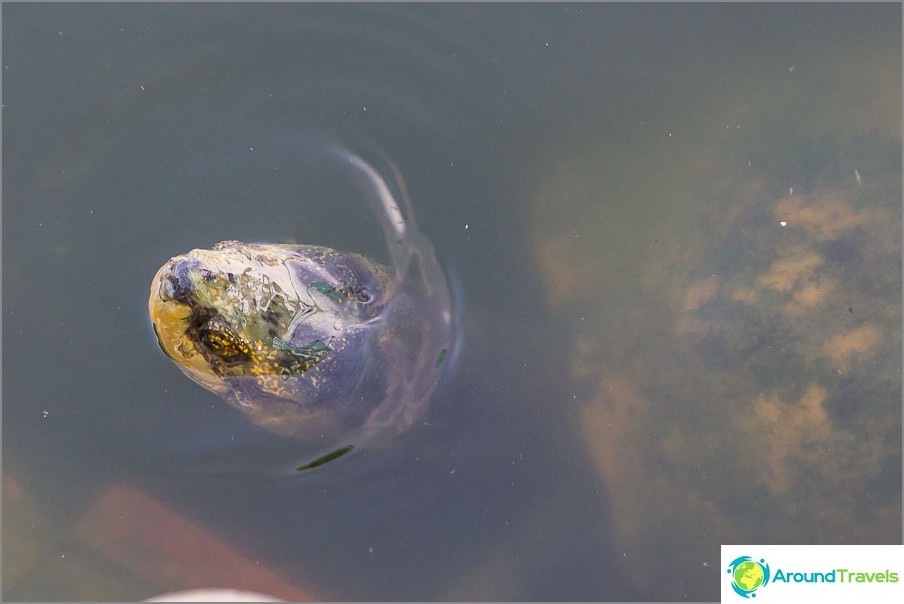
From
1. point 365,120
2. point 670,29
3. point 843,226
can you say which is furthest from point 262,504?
point 670,29

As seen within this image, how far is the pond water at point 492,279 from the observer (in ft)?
14.0

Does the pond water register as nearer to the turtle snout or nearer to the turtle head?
the turtle head

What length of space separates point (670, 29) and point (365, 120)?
86.8 inches

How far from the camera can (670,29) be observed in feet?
17.3

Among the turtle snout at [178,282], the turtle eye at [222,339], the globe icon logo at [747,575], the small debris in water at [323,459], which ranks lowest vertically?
the globe icon logo at [747,575]

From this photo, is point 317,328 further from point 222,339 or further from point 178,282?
point 178,282

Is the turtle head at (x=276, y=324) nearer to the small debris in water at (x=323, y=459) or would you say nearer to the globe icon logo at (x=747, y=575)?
the small debris in water at (x=323, y=459)

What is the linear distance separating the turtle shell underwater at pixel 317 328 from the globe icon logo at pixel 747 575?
6.65ft

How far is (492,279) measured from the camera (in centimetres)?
488

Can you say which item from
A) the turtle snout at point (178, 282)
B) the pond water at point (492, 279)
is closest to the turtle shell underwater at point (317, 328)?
the turtle snout at point (178, 282)

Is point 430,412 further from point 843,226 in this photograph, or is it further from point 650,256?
point 843,226

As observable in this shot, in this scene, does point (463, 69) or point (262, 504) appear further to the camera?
point (463, 69)

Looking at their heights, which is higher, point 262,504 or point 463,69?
point 463,69

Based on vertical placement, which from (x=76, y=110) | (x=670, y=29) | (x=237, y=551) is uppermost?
(x=670, y=29)
